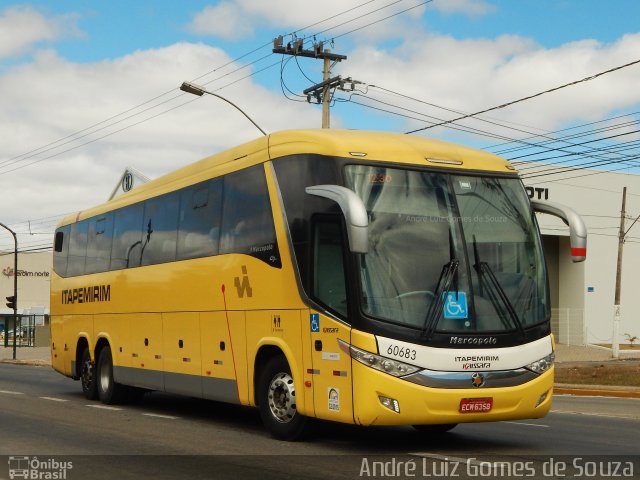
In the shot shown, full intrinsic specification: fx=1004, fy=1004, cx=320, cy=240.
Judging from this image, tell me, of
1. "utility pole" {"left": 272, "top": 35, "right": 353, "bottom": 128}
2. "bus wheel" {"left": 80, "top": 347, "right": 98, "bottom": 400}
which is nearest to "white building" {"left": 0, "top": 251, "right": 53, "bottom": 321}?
"utility pole" {"left": 272, "top": 35, "right": 353, "bottom": 128}

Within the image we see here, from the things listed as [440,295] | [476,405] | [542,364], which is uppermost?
[440,295]

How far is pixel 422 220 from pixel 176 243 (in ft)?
18.3

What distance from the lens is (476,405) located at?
34.6ft

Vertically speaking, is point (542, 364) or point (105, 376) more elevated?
point (542, 364)

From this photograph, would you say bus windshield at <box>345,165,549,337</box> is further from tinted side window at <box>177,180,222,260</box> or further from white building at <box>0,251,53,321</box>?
white building at <box>0,251,53,321</box>

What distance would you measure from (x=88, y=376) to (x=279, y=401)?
28.1 feet

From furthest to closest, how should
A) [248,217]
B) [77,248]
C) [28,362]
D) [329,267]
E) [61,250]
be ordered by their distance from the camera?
[28,362] < [61,250] < [77,248] < [248,217] < [329,267]

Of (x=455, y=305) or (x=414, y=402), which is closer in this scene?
(x=414, y=402)

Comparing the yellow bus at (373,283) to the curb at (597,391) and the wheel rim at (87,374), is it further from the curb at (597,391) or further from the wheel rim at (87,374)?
the curb at (597,391)

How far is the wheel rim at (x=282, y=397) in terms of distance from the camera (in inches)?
464

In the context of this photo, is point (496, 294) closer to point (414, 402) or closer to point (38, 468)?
point (414, 402)

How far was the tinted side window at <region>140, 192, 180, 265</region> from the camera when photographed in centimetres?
1565

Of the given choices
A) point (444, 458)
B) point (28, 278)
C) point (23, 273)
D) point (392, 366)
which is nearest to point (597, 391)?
point (444, 458)

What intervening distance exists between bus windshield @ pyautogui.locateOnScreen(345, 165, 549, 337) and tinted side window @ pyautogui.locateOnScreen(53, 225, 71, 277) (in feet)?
40.2
